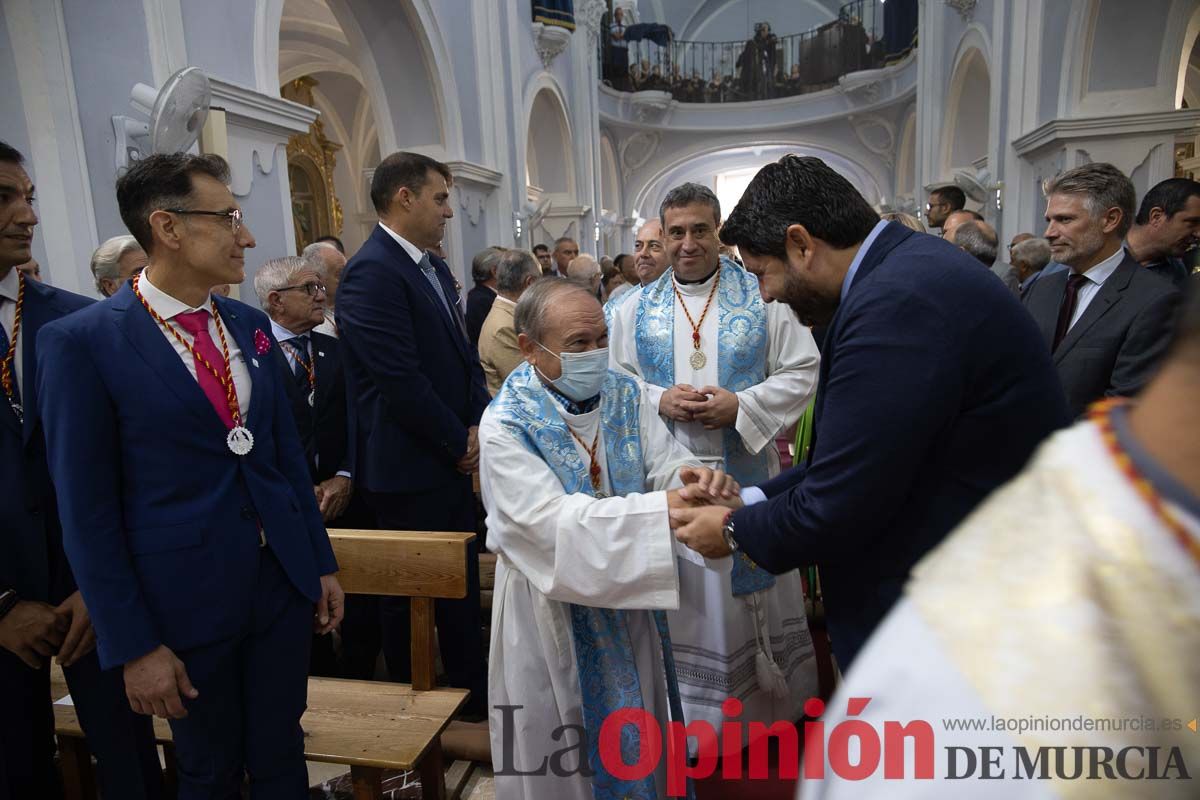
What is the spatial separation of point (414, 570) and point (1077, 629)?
2115 mm

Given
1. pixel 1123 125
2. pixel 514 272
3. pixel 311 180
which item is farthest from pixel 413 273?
pixel 311 180

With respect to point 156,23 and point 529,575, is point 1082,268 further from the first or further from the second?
point 156,23

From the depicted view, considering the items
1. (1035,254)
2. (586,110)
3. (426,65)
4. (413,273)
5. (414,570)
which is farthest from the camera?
(586,110)

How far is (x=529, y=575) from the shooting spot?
1.83 meters

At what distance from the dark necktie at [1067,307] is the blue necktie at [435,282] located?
2396mm

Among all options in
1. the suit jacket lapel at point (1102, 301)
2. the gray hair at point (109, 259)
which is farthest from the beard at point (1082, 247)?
the gray hair at point (109, 259)

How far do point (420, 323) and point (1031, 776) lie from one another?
272 cm

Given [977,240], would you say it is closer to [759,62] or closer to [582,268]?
[582,268]

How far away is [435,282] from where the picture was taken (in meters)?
3.05

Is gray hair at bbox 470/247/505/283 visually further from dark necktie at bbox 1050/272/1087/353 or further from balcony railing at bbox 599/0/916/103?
balcony railing at bbox 599/0/916/103

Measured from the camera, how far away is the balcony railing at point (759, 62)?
19.0m

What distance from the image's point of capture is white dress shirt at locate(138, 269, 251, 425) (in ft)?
5.82

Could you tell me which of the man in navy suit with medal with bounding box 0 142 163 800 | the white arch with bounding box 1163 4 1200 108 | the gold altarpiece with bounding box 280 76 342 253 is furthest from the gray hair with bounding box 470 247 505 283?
the gold altarpiece with bounding box 280 76 342 253

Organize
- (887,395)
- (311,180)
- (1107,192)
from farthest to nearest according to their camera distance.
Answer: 1. (311,180)
2. (1107,192)
3. (887,395)
